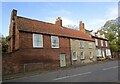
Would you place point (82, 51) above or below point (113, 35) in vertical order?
below

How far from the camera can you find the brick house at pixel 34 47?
20781mm

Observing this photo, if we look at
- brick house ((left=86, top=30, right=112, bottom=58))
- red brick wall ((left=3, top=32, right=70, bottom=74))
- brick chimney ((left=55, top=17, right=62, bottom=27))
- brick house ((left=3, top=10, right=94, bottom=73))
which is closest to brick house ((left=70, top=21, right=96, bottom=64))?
brick house ((left=3, top=10, right=94, bottom=73))

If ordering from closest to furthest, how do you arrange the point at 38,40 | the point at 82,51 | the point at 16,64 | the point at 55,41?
the point at 16,64
the point at 38,40
the point at 55,41
the point at 82,51

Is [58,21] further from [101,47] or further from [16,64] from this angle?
[101,47]

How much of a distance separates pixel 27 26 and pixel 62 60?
8.27 metres

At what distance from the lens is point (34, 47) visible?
22531mm

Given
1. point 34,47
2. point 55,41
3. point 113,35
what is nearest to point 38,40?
point 34,47

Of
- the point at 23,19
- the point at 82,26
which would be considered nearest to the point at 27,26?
the point at 23,19

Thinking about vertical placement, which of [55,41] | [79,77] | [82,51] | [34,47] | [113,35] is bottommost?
[79,77]

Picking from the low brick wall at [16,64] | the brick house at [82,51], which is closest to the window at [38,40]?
the low brick wall at [16,64]

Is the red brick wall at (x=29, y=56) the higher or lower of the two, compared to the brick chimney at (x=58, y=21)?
lower

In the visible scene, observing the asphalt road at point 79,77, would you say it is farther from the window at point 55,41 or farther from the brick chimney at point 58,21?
the brick chimney at point 58,21

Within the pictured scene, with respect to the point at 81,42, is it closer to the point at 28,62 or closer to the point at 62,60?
the point at 62,60

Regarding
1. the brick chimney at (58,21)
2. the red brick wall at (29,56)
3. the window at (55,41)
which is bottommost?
the red brick wall at (29,56)
